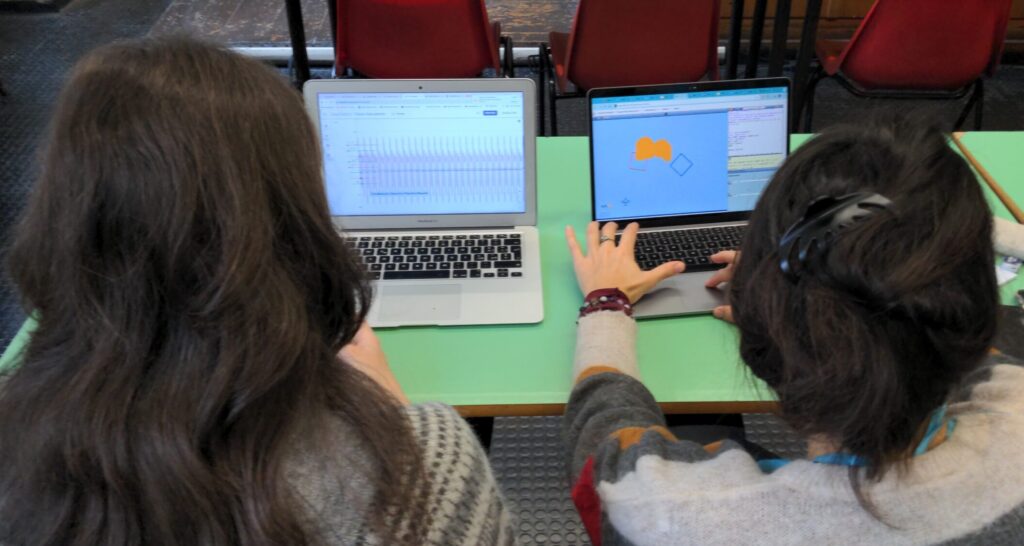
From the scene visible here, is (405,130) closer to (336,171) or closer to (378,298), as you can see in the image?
(336,171)

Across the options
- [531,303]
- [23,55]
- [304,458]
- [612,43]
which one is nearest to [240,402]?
[304,458]

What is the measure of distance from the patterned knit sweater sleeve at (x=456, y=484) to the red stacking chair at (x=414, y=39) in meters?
1.74

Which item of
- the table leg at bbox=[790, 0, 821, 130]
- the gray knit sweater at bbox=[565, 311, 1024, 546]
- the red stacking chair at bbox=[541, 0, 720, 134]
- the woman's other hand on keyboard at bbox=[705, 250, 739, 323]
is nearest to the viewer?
the gray knit sweater at bbox=[565, 311, 1024, 546]

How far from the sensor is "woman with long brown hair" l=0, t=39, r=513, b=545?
0.52 meters

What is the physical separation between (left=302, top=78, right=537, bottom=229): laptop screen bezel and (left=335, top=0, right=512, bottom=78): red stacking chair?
1126 mm

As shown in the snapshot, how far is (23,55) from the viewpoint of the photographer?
349 centimetres

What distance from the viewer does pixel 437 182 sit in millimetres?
1257

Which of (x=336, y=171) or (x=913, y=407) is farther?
(x=336, y=171)

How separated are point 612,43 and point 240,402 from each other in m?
1.95

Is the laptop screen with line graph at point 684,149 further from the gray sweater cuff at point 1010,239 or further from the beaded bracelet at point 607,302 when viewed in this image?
the gray sweater cuff at point 1010,239

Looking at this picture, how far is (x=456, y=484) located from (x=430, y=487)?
0.10 feet

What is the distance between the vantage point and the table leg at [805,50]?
246 centimetres

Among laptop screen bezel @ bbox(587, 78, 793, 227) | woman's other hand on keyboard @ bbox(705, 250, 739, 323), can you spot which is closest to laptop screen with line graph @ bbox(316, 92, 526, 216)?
laptop screen bezel @ bbox(587, 78, 793, 227)

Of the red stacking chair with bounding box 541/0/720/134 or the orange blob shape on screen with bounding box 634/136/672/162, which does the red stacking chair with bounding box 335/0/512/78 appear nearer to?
the red stacking chair with bounding box 541/0/720/134
